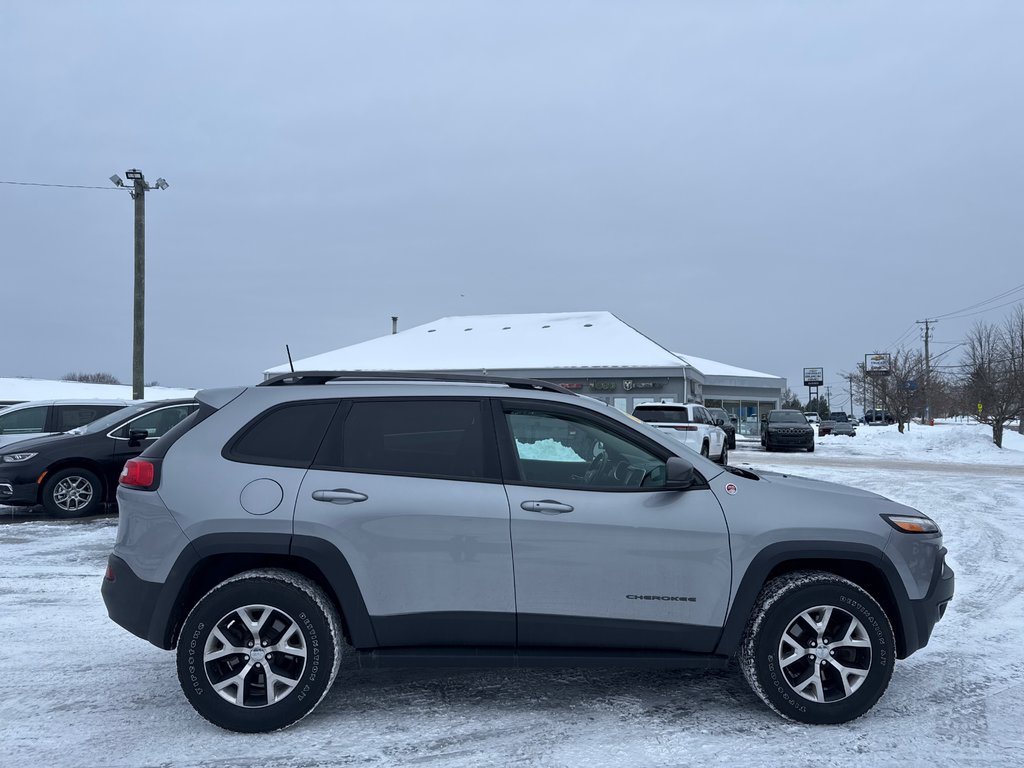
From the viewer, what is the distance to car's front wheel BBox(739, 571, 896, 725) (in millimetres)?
4047

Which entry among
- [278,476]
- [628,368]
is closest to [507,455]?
[278,476]

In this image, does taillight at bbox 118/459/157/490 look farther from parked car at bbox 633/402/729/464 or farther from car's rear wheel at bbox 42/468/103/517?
parked car at bbox 633/402/729/464

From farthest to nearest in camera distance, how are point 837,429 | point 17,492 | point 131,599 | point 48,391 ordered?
point 837,429 → point 48,391 → point 17,492 → point 131,599

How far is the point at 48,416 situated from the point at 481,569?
1217cm

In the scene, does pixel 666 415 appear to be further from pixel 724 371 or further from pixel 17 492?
pixel 724 371

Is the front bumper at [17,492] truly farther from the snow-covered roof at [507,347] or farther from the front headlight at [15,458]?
the snow-covered roof at [507,347]

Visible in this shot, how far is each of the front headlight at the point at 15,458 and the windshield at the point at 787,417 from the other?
2803 centimetres

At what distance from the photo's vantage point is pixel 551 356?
44031mm

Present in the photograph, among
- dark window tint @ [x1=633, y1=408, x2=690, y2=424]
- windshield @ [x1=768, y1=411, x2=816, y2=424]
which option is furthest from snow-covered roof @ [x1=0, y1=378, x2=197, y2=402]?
dark window tint @ [x1=633, y1=408, x2=690, y2=424]

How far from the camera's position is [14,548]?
8922 mm

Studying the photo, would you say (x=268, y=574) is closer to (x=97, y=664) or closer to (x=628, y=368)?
(x=97, y=664)

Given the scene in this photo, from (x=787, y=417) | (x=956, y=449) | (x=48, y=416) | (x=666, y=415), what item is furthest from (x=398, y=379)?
(x=956, y=449)

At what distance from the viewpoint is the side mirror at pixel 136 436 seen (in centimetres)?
1102

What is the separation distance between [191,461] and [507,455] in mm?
1630
